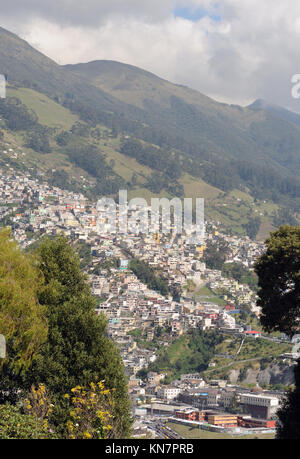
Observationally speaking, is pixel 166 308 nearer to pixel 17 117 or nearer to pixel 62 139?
pixel 62 139

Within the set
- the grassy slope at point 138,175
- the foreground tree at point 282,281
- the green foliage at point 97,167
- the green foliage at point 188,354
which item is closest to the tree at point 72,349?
the foreground tree at point 282,281

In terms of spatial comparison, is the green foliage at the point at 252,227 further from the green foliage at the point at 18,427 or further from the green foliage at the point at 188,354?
the green foliage at the point at 18,427

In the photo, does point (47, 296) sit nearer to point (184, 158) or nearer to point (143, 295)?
point (143, 295)

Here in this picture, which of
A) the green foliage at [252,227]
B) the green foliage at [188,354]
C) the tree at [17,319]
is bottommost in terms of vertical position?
the green foliage at [188,354]

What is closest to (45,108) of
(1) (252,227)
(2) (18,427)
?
(1) (252,227)

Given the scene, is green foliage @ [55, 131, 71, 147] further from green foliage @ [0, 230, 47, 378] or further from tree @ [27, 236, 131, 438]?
green foliage @ [0, 230, 47, 378]

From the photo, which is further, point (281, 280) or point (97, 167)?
point (97, 167)

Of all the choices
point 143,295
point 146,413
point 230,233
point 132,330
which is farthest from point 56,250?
point 230,233
